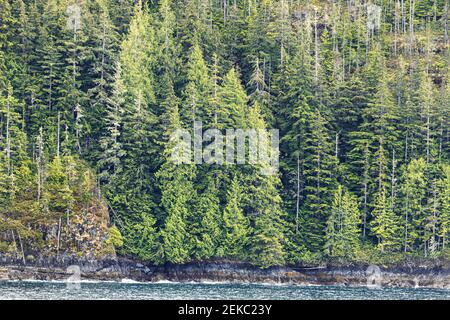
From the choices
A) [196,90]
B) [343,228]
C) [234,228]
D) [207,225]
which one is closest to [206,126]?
[196,90]

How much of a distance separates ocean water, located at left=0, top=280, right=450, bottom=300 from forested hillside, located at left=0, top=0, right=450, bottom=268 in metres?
Result: 4.89

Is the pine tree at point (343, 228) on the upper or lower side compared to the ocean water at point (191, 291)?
upper

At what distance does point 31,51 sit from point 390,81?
3482 centimetres

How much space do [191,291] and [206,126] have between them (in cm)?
2062

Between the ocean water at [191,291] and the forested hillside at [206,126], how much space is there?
16.0ft

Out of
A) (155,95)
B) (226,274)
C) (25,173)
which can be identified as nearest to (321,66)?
(155,95)

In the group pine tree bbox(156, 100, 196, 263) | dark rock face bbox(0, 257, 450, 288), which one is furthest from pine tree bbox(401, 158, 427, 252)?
pine tree bbox(156, 100, 196, 263)

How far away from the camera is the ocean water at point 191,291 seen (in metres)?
65.2

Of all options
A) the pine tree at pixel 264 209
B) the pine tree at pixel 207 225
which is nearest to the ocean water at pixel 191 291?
the pine tree at pixel 264 209

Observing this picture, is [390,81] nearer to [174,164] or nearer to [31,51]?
[174,164]

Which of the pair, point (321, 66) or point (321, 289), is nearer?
point (321, 289)

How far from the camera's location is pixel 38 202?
263ft

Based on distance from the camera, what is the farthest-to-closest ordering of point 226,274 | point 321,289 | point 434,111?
point 434,111 → point 226,274 → point 321,289

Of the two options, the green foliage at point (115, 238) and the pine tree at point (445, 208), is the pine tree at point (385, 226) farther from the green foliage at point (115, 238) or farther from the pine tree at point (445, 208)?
the green foliage at point (115, 238)
